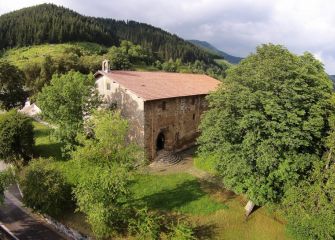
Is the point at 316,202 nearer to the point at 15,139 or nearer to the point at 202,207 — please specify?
the point at 202,207

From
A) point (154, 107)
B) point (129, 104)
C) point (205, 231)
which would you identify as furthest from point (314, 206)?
point (129, 104)

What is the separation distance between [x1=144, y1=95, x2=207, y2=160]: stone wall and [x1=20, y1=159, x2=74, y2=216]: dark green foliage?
11027mm

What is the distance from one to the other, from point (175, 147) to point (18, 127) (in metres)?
20.2

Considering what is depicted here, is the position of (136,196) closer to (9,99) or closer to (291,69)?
(291,69)

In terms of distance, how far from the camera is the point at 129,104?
3834 cm

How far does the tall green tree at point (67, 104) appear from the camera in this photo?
36.5 metres

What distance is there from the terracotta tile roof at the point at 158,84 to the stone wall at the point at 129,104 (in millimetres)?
823

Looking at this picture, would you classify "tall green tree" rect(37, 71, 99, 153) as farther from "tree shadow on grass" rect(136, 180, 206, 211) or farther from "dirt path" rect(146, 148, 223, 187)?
"tree shadow on grass" rect(136, 180, 206, 211)

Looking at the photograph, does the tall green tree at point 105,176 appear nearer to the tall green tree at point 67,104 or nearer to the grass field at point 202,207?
the grass field at point 202,207

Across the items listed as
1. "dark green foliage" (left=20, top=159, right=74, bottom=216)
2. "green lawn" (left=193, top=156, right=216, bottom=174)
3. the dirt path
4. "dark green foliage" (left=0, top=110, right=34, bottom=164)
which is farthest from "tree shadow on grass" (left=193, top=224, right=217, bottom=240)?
"dark green foliage" (left=0, top=110, right=34, bottom=164)

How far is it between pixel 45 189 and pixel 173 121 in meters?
18.9

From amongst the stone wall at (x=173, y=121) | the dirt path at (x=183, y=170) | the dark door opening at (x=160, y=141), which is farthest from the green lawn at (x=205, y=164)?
the dark door opening at (x=160, y=141)

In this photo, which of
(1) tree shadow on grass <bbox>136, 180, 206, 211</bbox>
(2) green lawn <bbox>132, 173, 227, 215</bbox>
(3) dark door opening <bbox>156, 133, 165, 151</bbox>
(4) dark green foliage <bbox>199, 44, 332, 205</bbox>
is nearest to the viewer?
(4) dark green foliage <bbox>199, 44, 332, 205</bbox>

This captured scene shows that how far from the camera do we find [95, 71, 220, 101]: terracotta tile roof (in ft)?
127
